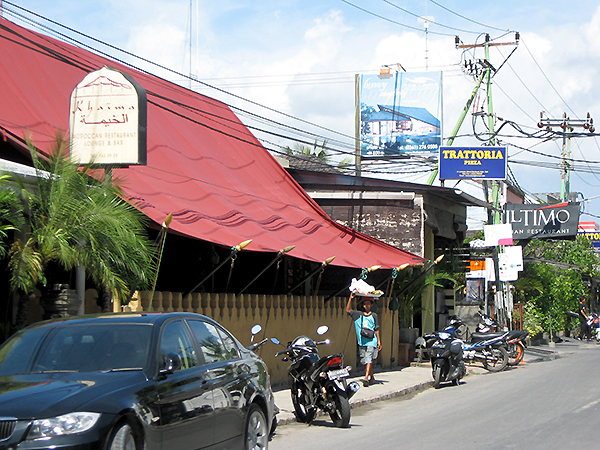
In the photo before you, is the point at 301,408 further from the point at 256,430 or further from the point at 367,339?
the point at 367,339

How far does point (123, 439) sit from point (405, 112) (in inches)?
1303

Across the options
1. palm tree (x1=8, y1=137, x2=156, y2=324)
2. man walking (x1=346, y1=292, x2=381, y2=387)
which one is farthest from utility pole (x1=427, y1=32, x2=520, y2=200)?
palm tree (x1=8, y1=137, x2=156, y2=324)

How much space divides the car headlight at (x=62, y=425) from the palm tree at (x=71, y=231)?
12.3 ft

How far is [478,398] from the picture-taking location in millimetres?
13047

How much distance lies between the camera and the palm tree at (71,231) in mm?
8406

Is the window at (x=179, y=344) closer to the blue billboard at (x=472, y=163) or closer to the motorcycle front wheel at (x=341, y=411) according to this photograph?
the motorcycle front wheel at (x=341, y=411)

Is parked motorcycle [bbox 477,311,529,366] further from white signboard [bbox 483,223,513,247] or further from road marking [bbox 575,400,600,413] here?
road marking [bbox 575,400,600,413]

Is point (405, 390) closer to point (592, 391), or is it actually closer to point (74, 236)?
point (592, 391)

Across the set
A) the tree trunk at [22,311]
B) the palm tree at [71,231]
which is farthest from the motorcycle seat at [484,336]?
the tree trunk at [22,311]

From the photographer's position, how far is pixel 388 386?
48.2ft

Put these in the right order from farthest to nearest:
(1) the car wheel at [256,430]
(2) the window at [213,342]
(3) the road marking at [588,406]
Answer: (3) the road marking at [588,406]
(1) the car wheel at [256,430]
(2) the window at [213,342]

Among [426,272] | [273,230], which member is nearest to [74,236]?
[273,230]

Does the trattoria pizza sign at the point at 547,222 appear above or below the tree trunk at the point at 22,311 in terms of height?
above

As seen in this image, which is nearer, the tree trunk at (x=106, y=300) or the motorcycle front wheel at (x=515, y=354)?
the tree trunk at (x=106, y=300)
